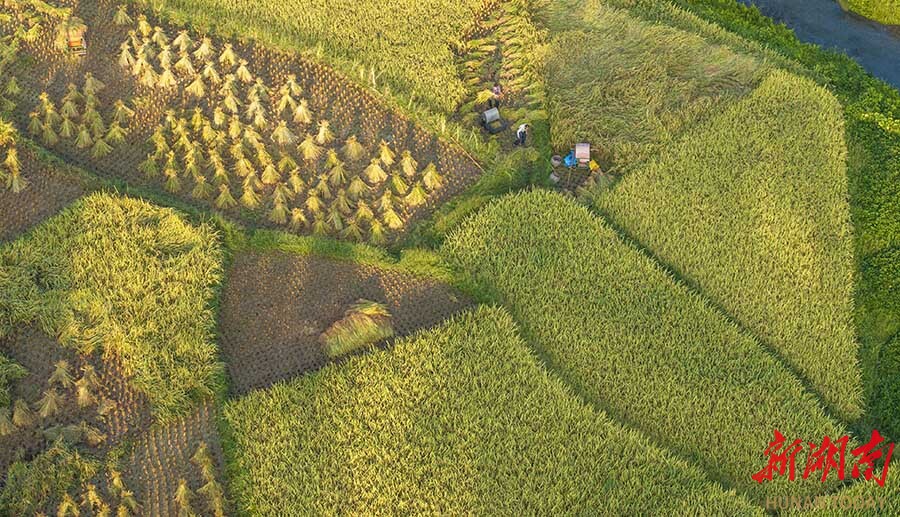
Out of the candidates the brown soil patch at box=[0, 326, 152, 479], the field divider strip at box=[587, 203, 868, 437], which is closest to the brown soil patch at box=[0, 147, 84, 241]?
the brown soil patch at box=[0, 326, 152, 479]

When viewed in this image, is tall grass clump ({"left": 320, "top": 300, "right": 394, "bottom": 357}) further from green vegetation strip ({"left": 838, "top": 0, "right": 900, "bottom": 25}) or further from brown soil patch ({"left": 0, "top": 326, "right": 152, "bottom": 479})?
green vegetation strip ({"left": 838, "top": 0, "right": 900, "bottom": 25})

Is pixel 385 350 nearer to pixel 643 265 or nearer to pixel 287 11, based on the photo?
pixel 643 265

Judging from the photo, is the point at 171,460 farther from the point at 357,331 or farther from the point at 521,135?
the point at 521,135

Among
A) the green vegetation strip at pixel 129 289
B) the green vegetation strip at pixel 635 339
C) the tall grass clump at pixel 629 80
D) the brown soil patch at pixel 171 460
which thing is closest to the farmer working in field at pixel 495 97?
the tall grass clump at pixel 629 80

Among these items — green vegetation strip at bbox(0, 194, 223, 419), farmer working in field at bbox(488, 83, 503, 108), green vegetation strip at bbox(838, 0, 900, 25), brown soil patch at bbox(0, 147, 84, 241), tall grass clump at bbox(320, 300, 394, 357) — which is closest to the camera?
green vegetation strip at bbox(0, 194, 223, 419)

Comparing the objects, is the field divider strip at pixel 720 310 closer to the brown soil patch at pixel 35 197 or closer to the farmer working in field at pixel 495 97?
the farmer working in field at pixel 495 97

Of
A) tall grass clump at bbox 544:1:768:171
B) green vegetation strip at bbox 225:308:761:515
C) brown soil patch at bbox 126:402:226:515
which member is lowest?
brown soil patch at bbox 126:402:226:515

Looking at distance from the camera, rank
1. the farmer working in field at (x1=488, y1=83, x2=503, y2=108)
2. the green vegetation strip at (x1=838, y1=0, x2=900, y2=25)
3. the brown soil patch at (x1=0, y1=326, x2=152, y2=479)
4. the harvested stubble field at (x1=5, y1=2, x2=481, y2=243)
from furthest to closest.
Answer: the green vegetation strip at (x1=838, y1=0, x2=900, y2=25) → the farmer working in field at (x1=488, y1=83, x2=503, y2=108) → the harvested stubble field at (x1=5, y1=2, x2=481, y2=243) → the brown soil patch at (x1=0, y1=326, x2=152, y2=479)
